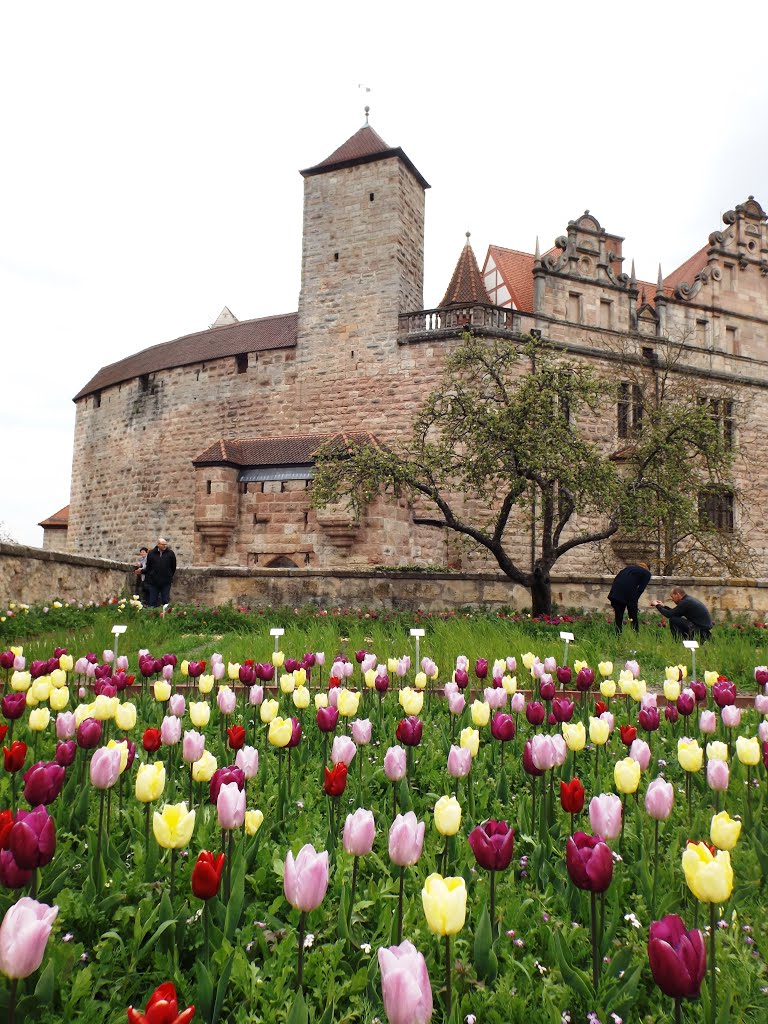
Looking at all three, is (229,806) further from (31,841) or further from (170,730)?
(170,730)

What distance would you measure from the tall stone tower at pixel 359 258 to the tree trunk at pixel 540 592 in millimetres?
9820

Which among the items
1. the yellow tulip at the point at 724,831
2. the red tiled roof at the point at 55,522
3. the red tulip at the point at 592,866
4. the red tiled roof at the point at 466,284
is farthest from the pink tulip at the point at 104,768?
the red tiled roof at the point at 55,522

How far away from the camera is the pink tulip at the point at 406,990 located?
3.31 feet

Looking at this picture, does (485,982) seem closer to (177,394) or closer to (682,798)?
(682,798)

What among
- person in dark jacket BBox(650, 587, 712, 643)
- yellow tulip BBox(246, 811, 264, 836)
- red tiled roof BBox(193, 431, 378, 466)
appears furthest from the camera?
red tiled roof BBox(193, 431, 378, 466)

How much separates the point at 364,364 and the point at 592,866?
19.2 m

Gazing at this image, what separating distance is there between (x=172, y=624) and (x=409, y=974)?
29.4ft

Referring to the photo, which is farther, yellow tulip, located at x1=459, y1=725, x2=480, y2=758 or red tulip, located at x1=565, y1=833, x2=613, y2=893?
yellow tulip, located at x1=459, y1=725, x2=480, y2=758

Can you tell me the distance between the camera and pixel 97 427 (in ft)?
89.2

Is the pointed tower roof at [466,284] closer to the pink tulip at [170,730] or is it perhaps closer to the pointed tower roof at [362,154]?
the pointed tower roof at [362,154]

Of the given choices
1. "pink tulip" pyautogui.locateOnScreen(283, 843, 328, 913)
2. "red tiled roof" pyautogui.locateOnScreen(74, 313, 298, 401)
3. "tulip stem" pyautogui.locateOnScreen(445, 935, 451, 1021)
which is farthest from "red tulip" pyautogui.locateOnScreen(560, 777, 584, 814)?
"red tiled roof" pyautogui.locateOnScreen(74, 313, 298, 401)

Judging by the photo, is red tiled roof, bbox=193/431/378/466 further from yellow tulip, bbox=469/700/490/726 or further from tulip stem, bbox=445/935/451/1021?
tulip stem, bbox=445/935/451/1021

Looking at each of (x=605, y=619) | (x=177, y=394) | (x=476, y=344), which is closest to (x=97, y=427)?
(x=177, y=394)

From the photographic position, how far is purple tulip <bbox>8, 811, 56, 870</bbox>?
4.76ft
